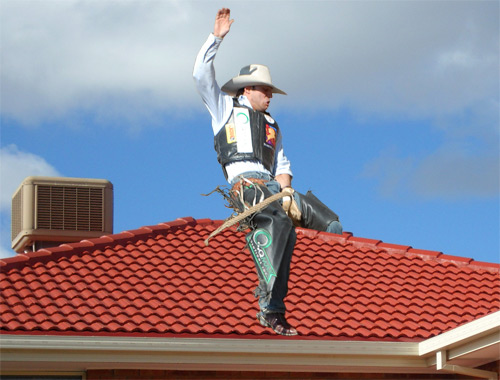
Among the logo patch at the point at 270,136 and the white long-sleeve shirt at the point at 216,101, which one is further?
the logo patch at the point at 270,136

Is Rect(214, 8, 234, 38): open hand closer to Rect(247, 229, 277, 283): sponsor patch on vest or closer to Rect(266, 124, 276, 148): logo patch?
→ Rect(266, 124, 276, 148): logo patch

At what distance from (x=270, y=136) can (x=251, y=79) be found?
0.56m

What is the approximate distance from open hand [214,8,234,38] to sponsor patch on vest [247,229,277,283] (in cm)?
175

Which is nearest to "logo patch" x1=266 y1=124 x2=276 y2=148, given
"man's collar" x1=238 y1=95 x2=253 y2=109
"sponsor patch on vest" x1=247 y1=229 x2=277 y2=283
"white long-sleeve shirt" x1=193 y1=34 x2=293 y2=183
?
"white long-sleeve shirt" x1=193 y1=34 x2=293 y2=183

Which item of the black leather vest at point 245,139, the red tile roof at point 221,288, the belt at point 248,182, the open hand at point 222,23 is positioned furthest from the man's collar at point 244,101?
the red tile roof at point 221,288

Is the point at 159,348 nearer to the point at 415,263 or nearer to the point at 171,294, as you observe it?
the point at 171,294

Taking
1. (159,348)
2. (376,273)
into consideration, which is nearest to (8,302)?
(159,348)

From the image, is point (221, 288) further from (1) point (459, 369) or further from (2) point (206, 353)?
(1) point (459, 369)

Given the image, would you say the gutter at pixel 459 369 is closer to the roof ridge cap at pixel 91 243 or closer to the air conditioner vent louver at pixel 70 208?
the roof ridge cap at pixel 91 243

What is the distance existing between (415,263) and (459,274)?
0.65 metres

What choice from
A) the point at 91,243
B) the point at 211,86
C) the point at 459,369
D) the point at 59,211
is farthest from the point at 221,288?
the point at 59,211

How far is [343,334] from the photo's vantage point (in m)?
10.5

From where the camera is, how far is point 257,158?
27.1 feet

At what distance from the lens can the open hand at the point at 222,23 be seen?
7797 mm
